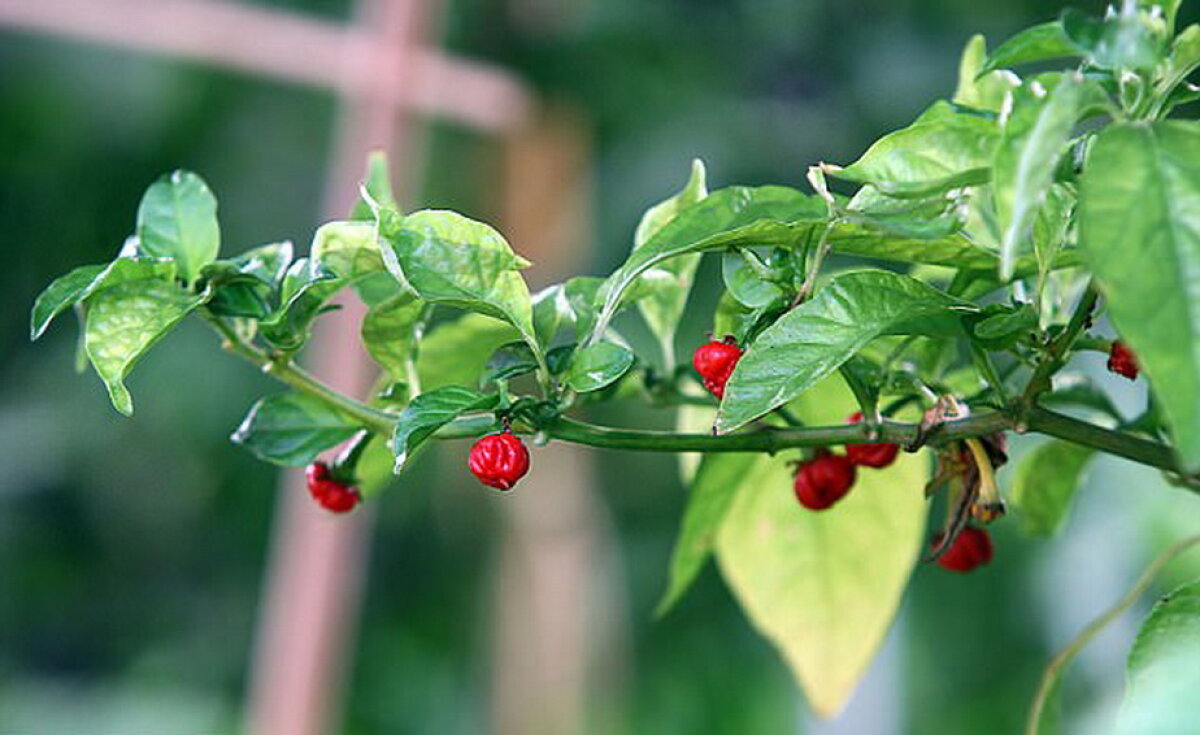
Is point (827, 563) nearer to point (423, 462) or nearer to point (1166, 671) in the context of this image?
point (1166, 671)

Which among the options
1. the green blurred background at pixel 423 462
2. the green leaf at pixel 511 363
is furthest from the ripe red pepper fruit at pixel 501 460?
the green blurred background at pixel 423 462

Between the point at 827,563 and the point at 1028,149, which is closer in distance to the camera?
the point at 1028,149

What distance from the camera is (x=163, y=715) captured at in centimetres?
241

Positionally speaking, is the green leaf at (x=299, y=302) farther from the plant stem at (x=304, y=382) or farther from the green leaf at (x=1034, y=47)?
the green leaf at (x=1034, y=47)

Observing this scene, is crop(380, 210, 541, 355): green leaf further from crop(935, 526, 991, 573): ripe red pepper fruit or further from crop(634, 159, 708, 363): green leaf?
crop(935, 526, 991, 573): ripe red pepper fruit

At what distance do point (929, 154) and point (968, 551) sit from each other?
160 mm

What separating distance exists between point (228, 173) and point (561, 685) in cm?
100

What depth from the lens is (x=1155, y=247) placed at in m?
0.24

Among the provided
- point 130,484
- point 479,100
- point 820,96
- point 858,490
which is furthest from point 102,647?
point 858,490

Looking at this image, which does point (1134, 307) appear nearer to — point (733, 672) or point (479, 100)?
point (479, 100)

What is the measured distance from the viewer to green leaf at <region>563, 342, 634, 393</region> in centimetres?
31

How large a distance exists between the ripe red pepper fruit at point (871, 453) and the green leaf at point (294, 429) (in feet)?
0.38

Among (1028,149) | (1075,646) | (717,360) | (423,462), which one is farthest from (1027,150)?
(423,462)

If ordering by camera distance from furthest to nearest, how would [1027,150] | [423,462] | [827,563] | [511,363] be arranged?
1. [423,462]
2. [827,563]
3. [511,363]
4. [1027,150]
